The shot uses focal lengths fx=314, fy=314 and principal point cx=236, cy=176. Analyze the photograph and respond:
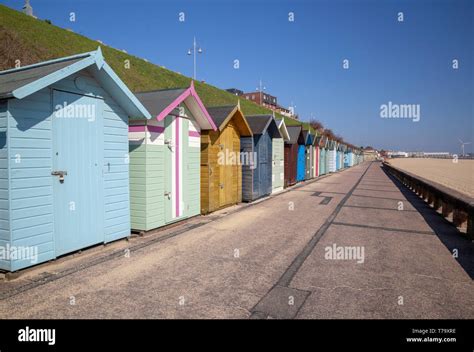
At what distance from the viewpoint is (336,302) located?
4.46m

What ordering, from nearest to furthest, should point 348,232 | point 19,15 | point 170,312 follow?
point 170,312 → point 348,232 → point 19,15

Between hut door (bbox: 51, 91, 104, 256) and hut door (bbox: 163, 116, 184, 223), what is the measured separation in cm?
225

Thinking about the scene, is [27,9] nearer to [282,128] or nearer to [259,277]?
[282,128]

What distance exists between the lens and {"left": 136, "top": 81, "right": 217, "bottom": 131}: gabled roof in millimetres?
8195

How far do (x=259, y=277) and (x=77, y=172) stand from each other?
4.09 metres

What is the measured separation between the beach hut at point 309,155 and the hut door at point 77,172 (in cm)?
2004

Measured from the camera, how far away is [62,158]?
19.5 ft

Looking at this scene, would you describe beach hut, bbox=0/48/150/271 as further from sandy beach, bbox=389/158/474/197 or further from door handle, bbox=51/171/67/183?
sandy beach, bbox=389/158/474/197

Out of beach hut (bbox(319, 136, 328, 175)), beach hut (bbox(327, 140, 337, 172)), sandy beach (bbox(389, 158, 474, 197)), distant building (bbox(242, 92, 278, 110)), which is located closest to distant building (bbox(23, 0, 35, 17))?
beach hut (bbox(319, 136, 328, 175))

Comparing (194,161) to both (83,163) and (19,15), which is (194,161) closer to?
(83,163)

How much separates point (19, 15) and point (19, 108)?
2818cm

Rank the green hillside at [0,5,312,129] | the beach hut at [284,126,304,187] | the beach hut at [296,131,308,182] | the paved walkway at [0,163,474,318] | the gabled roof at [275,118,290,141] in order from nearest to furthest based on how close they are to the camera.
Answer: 1. the paved walkway at [0,163,474,318]
2. the gabled roof at [275,118,290,141]
3. the green hillside at [0,5,312,129]
4. the beach hut at [284,126,304,187]
5. the beach hut at [296,131,308,182]

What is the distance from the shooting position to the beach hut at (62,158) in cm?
512
